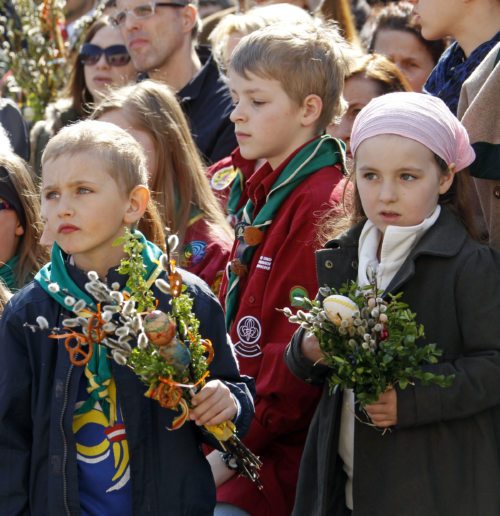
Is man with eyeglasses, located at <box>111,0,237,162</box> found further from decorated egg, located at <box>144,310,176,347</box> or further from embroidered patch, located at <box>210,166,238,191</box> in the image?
decorated egg, located at <box>144,310,176,347</box>

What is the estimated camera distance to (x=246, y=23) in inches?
222

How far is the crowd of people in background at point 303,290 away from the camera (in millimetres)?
3309

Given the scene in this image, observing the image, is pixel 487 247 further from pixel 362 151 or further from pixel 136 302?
pixel 136 302

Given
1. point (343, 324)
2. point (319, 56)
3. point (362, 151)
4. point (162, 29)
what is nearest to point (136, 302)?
point (343, 324)

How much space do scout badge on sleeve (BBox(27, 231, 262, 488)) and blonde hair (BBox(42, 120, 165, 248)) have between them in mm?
432

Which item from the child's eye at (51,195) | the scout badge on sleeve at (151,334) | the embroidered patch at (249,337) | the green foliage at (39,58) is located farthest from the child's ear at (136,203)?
the green foliage at (39,58)

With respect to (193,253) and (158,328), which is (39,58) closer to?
(193,253)

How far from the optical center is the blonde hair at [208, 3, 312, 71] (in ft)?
17.8

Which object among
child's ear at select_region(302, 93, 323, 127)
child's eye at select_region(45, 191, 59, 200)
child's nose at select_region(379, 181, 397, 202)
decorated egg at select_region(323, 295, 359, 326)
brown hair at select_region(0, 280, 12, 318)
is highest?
child's ear at select_region(302, 93, 323, 127)

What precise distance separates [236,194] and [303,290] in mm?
994

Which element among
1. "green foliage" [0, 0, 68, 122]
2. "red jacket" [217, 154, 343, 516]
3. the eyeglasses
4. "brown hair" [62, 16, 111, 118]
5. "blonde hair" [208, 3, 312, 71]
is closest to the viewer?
"red jacket" [217, 154, 343, 516]

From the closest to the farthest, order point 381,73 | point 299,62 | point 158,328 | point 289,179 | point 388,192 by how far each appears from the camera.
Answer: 1. point 158,328
2. point 388,192
3. point 289,179
4. point 299,62
5. point 381,73

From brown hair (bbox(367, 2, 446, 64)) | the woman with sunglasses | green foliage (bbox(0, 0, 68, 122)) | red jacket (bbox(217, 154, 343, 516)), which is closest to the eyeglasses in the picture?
the woman with sunglasses

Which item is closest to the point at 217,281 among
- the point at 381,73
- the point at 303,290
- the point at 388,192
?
the point at 303,290
